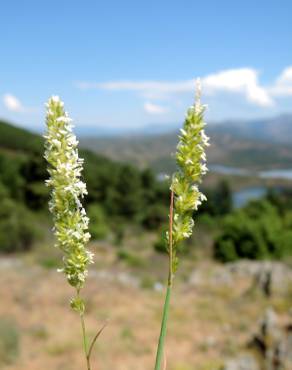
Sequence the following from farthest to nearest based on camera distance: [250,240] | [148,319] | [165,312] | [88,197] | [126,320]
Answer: [88,197] < [250,240] < [148,319] < [126,320] < [165,312]

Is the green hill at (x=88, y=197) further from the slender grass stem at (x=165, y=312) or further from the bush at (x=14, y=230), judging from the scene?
the slender grass stem at (x=165, y=312)

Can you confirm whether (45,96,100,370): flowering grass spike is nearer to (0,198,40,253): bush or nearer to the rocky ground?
the rocky ground

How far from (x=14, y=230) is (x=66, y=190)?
5044cm

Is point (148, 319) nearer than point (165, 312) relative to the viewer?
No

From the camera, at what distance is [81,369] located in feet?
60.8

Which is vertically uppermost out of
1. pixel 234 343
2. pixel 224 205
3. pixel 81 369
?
pixel 224 205

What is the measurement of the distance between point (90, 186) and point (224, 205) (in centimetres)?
3004

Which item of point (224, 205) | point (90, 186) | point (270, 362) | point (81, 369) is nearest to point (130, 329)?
point (81, 369)

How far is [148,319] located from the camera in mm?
25672

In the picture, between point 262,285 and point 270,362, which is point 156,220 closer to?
point 262,285

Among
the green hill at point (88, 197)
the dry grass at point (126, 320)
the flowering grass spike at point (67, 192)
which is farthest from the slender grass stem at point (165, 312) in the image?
the green hill at point (88, 197)

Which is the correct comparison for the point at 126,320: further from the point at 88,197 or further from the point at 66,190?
the point at 88,197

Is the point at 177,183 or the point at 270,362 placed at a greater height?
the point at 177,183

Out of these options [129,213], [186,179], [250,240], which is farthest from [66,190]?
[129,213]
